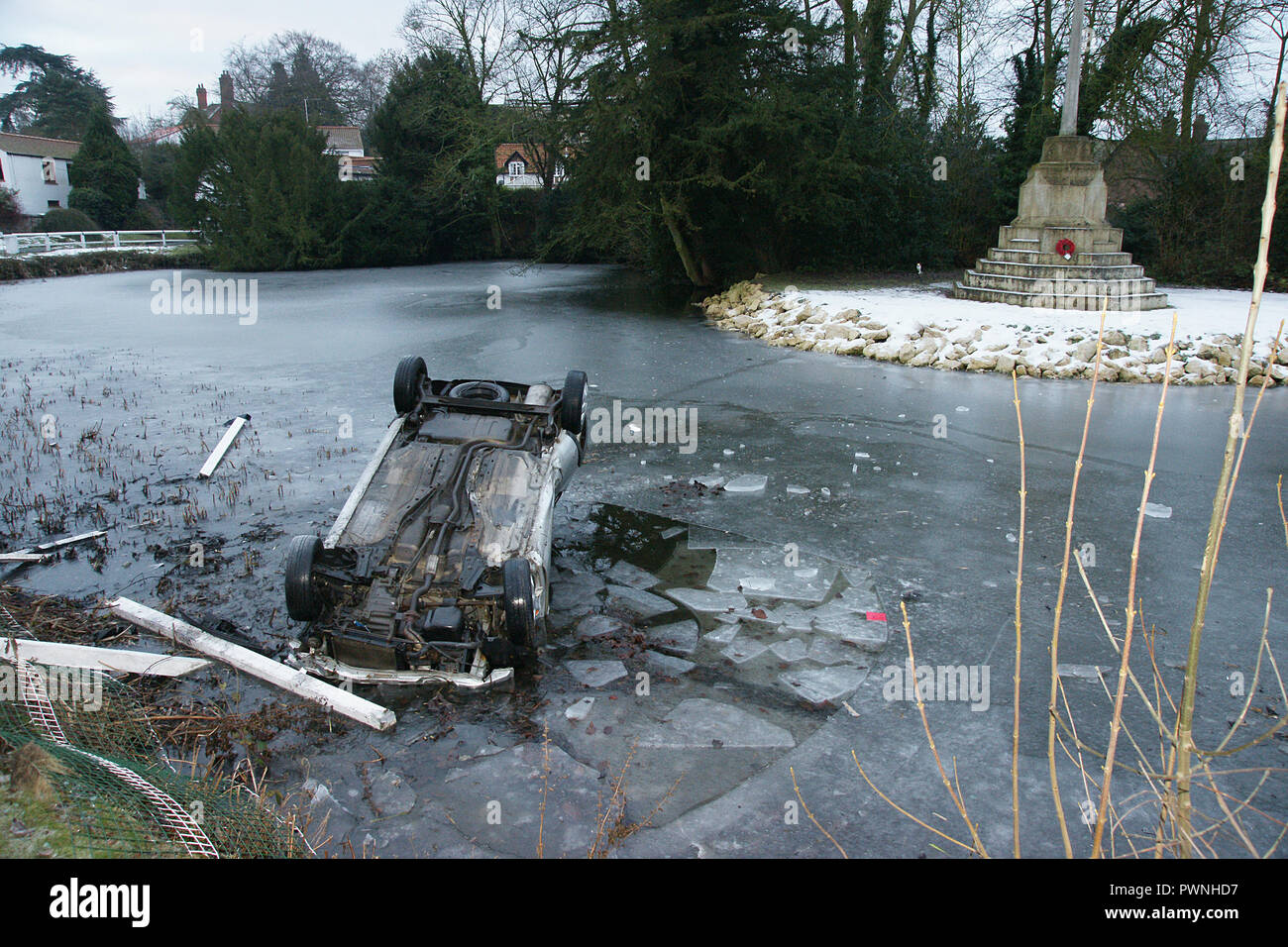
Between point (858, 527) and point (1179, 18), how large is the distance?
20.2 m

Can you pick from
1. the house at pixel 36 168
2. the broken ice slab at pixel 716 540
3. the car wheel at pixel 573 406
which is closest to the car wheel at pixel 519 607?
the car wheel at pixel 573 406

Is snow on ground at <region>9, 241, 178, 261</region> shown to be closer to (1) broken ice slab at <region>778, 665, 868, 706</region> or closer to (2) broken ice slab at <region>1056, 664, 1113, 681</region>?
(1) broken ice slab at <region>778, 665, 868, 706</region>

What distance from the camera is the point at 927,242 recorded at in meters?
26.1

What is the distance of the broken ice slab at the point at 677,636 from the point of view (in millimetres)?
5707

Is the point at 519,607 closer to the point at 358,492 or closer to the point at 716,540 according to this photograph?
the point at 358,492

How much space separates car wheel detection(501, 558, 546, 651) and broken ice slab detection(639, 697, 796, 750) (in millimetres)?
952

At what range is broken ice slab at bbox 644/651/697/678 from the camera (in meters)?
5.39

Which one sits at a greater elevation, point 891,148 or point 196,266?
Result: point 891,148

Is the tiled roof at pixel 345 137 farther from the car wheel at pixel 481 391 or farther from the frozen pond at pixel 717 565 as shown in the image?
the car wheel at pixel 481 391

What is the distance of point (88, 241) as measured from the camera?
3731 centimetres

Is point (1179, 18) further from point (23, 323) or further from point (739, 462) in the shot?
point (23, 323)

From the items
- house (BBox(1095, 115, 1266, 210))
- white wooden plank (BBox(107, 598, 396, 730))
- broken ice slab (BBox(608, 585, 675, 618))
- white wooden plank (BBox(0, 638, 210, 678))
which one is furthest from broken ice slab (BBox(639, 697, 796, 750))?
house (BBox(1095, 115, 1266, 210))

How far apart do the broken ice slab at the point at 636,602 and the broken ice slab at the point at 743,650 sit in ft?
2.18
